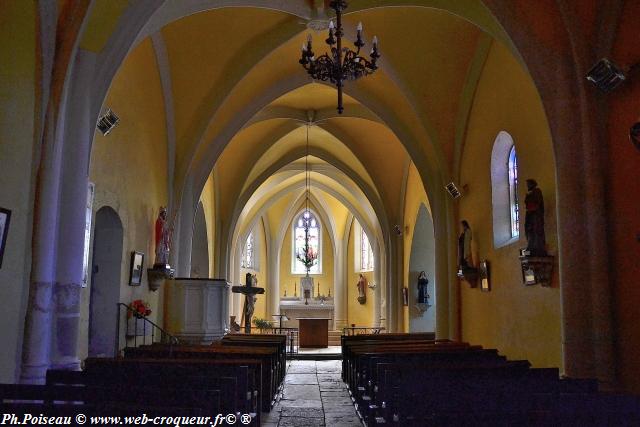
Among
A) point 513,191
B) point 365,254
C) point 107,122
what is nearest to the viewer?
point 107,122

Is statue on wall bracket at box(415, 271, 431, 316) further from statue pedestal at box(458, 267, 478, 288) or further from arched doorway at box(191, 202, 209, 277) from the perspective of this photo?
statue pedestal at box(458, 267, 478, 288)

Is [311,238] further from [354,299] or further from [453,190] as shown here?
[453,190]

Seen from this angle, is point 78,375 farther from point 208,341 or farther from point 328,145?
point 328,145

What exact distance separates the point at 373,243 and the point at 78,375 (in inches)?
719

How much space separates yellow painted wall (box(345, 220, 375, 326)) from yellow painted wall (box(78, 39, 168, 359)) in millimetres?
14865

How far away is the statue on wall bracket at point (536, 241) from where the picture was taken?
8094mm

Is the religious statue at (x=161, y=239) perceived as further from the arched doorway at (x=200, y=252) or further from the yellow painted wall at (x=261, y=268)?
the yellow painted wall at (x=261, y=268)

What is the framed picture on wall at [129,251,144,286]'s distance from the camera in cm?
1019

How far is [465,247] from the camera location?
37.9ft

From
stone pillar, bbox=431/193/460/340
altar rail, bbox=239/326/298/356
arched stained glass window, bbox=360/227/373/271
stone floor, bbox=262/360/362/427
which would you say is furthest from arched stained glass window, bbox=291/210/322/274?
stone pillar, bbox=431/193/460/340

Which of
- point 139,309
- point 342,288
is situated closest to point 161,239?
point 139,309

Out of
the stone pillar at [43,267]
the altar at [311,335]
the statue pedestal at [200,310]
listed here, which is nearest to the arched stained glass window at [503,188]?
the statue pedestal at [200,310]

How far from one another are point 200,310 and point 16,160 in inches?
227

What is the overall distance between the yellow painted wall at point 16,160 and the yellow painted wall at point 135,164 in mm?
2081
